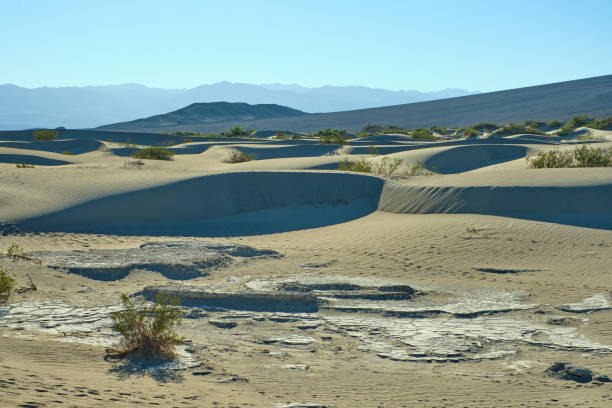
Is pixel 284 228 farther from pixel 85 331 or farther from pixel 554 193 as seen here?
pixel 85 331

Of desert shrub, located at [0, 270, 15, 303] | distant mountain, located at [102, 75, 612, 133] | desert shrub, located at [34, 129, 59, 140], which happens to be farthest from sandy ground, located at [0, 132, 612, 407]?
distant mountain, located at [102, 75, 612, 133]

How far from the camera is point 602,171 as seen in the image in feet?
50.2

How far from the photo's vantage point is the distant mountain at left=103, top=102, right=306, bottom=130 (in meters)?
90.1

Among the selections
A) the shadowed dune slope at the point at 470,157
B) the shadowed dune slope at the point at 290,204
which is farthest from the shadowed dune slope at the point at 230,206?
the shadowed dune slope at the point at 470,157

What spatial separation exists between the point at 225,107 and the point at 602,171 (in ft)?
312

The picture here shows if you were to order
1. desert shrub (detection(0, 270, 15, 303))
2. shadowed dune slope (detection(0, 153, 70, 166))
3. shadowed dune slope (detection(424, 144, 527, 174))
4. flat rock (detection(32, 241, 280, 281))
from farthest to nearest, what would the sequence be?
shadowed dune slope (detection(424, 144, 527, 174)) < shadowed dune slope (detection(0, 153, 70, 166)) < flat rock (detection(32, 241, 280, 281)) < desert shrub (detection(0, 270, 15, 303))

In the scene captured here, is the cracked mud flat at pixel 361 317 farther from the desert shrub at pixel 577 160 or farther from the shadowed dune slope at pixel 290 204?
the desert shrub at pixel 577 160

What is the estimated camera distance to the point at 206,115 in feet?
325

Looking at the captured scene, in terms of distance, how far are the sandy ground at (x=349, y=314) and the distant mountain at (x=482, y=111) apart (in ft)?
209

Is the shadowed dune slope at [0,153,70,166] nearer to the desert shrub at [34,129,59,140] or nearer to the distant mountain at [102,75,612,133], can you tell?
the desert shrub at [34,129,59,140]

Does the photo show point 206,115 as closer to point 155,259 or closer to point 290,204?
point 290,204

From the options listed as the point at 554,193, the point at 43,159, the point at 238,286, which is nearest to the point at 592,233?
the point at 554,193

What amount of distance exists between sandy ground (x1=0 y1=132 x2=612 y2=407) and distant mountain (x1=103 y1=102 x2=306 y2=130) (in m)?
74.2

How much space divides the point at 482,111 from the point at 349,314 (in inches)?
3299
